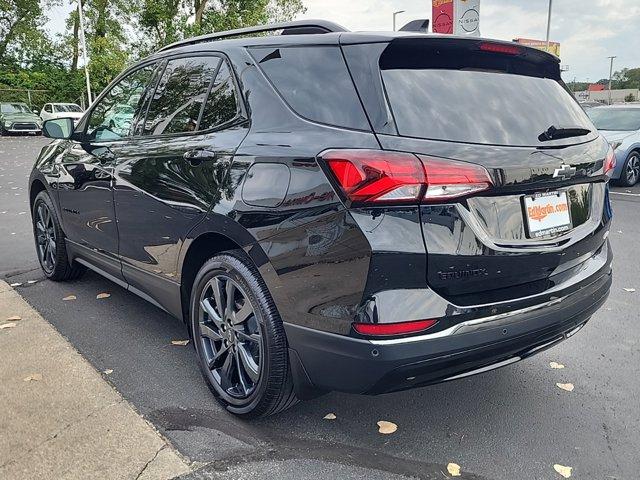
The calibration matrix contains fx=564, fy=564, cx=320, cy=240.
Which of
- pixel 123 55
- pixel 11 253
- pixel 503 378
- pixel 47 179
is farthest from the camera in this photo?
pixel 123 55

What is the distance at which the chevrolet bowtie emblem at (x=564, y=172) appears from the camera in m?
2.27

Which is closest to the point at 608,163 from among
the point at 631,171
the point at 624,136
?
the point at 624,136

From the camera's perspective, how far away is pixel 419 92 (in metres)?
2.15

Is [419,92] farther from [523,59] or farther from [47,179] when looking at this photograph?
[47,179]

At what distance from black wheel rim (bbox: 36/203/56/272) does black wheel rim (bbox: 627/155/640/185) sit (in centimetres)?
1013

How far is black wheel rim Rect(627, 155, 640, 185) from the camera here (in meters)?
10.7

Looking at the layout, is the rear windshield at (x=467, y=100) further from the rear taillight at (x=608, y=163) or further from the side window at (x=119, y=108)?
the side window at (x=119, y=108)

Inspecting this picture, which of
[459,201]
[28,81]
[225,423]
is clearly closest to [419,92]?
[459,201]

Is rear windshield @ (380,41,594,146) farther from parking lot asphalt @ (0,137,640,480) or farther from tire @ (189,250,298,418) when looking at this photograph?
parking lot asphalt @ (0,137,640,480)

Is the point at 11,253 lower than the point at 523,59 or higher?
lower

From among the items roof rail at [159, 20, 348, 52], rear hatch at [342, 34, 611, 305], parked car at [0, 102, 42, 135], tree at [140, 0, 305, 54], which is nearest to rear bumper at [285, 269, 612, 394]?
rear hatch at [342, 34, 611, 305]

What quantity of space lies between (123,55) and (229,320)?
35.5 meters

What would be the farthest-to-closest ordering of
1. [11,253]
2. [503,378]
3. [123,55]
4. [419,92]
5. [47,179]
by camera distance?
[123,55]
[11,253]
[47,179]
[503,378]
[419,92]

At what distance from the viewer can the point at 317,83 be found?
2.31 m
